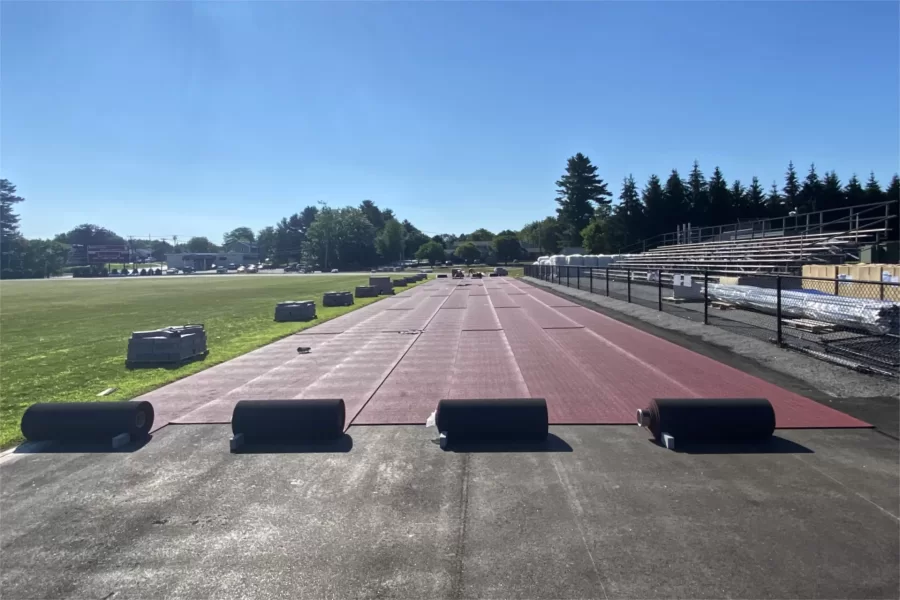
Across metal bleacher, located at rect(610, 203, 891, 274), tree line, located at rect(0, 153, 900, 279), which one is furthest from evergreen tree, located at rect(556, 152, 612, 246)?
metal bleacher, located at rect(610, 203, 891, 274)

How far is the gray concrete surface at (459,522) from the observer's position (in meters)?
4.48

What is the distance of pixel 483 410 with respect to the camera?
25.0 ft

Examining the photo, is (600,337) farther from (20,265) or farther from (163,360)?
(20,265)

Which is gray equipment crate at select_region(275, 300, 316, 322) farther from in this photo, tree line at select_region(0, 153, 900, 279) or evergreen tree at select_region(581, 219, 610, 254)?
evergreen tree at select_region(581, 219, 610, 254)

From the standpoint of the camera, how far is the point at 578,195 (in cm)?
11881

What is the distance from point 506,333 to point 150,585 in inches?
593

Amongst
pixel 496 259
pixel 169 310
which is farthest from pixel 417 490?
pixel 496 259

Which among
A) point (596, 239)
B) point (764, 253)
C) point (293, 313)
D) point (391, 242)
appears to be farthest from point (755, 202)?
point (391, 242)

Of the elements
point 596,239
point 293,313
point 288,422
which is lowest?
point 293,313

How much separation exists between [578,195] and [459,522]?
11757 cm

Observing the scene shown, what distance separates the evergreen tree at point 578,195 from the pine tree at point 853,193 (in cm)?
5106

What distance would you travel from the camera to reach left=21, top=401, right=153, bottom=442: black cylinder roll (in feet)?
26.0

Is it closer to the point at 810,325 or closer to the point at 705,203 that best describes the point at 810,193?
the point at 705,203

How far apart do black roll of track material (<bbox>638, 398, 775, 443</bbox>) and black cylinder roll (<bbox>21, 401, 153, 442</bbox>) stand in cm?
626
